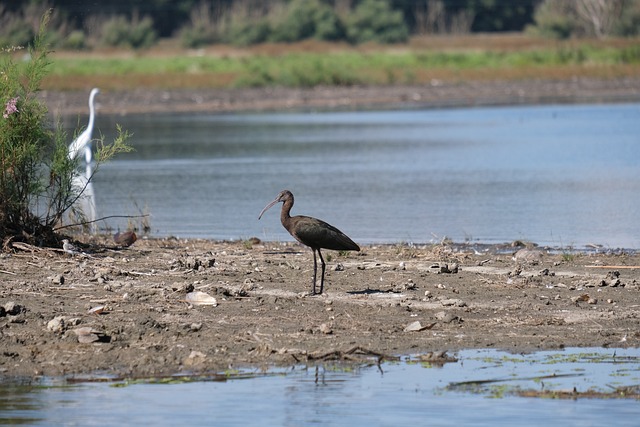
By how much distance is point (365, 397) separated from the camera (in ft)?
27.3

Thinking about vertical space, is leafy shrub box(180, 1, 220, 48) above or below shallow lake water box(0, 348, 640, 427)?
above

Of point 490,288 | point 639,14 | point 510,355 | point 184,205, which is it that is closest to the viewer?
point 510,355

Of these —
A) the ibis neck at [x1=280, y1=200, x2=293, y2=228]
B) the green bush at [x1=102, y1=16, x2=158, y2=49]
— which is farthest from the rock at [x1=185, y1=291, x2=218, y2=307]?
the green bush at [x1=102, y1=16, x2=158, y2=49]

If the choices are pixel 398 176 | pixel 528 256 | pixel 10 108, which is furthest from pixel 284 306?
pixel 398 176

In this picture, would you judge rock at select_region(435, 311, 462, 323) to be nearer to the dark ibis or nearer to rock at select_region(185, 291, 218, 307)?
the dark ibis

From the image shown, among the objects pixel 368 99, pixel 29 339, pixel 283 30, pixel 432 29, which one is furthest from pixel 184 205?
pixel 432 29

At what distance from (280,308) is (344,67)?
46.1 metres

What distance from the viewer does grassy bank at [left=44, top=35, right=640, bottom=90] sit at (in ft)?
177

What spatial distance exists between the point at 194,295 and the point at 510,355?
9.44 feet

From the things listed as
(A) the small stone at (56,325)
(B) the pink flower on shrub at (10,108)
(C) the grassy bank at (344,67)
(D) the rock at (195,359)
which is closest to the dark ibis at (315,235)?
(D) the rock at (195,359)

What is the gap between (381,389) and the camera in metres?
8.50

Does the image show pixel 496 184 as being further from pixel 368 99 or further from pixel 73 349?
pixel 368 99

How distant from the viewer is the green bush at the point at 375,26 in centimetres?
7925

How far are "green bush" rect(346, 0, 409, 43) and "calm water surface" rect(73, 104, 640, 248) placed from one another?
37.4 m
